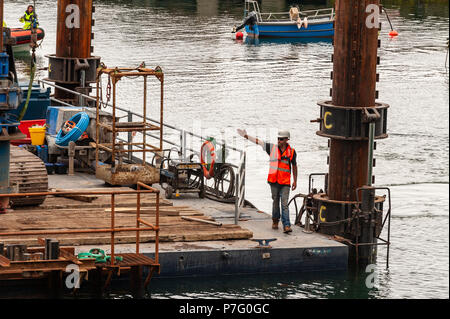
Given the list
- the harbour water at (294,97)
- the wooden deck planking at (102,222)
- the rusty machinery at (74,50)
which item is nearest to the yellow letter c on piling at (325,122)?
the wooden deck planking at (102,222)

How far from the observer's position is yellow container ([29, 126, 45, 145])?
2530 cm

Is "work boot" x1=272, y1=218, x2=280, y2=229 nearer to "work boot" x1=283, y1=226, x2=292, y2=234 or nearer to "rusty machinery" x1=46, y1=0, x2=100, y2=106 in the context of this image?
"work boot" x1=283, y1=226, x2=292, y2=234

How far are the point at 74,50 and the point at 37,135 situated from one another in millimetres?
3454

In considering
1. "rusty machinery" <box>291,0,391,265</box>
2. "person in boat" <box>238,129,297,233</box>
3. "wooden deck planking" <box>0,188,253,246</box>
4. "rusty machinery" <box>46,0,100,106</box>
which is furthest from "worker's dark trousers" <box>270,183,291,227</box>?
"rusty machinery" <box>46,0,100,106</box>

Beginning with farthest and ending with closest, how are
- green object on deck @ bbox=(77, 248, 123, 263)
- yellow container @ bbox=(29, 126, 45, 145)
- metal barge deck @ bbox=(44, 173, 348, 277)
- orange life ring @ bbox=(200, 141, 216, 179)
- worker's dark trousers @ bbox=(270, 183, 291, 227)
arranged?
yellow container @ bbox=(29, 126, 45, 145), orange life ring @ bbox=(200, 141, 216, 179), worker's dark trousers @ bbox=(270, 183, 291, 227), metal barge deck @ bbox=(44, 173, 348, 277), green object on deck @ bbox=(77, 248, 123, 263)

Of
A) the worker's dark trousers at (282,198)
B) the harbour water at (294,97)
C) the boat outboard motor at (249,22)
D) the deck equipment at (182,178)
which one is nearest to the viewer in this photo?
the harbour water at (294,97)

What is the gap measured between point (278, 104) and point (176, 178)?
22148 millimetres

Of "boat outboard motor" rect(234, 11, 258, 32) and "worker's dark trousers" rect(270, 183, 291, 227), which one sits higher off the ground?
"boat outboard motor" rect(234, 11, 258, 32)

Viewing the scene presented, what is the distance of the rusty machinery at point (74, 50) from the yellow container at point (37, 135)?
2.28 meters

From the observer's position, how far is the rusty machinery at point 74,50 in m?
27.8

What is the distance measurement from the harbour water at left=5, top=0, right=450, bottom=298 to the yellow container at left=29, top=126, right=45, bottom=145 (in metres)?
5.08

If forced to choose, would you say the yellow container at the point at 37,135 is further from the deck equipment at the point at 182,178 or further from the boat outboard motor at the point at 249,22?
the boat outboard motor at the point at 249,22
